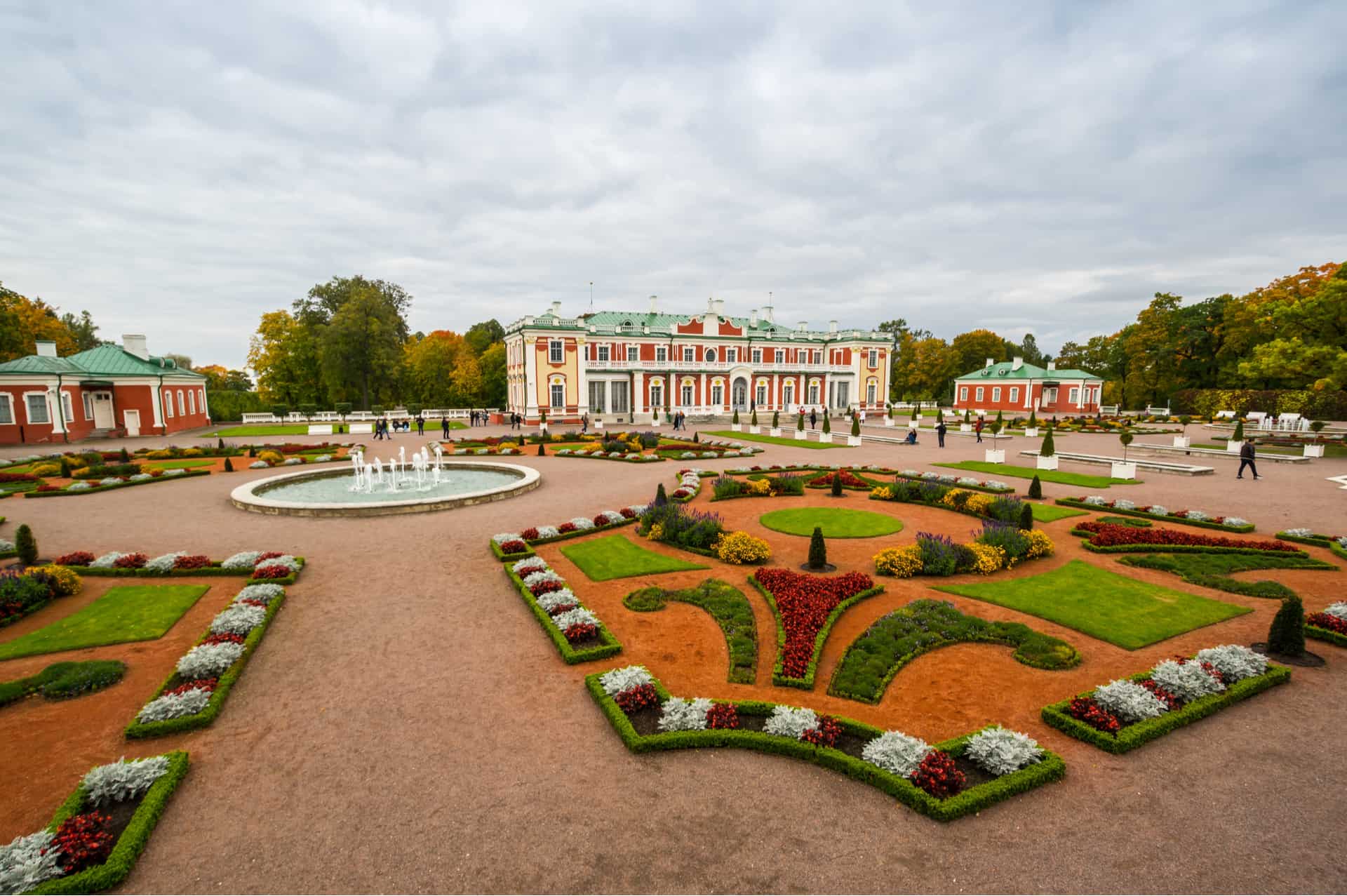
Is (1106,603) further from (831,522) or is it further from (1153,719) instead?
(831,522)

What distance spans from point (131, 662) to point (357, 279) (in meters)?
65.0

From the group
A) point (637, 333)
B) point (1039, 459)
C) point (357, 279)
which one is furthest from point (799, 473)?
point (357, 279)

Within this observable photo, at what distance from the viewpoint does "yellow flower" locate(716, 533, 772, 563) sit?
13203 millimetres

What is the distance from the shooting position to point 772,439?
133ft

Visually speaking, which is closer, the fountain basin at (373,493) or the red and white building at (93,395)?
the fountain basin at (373,493)

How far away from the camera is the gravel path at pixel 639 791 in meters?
4.89

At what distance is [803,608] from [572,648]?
4.03 meters

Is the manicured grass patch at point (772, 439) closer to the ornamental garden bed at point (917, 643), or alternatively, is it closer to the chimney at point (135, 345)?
the ornamental garden bed at point (917, 643)

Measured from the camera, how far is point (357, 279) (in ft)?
209

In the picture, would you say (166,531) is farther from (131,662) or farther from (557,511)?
(557,511)

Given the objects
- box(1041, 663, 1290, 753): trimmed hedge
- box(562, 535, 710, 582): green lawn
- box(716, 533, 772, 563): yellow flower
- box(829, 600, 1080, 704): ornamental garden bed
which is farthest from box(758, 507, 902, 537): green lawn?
box(1041, 663, 1290, 753): trimmed hedge

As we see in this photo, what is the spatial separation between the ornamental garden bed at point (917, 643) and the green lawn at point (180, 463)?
29.4 meters

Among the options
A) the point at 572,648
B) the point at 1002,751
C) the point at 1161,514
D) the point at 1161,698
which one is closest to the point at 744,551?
the point at 572,648

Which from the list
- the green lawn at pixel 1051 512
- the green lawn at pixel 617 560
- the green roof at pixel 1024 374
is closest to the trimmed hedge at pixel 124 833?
the green lawn at pixel 617 560
